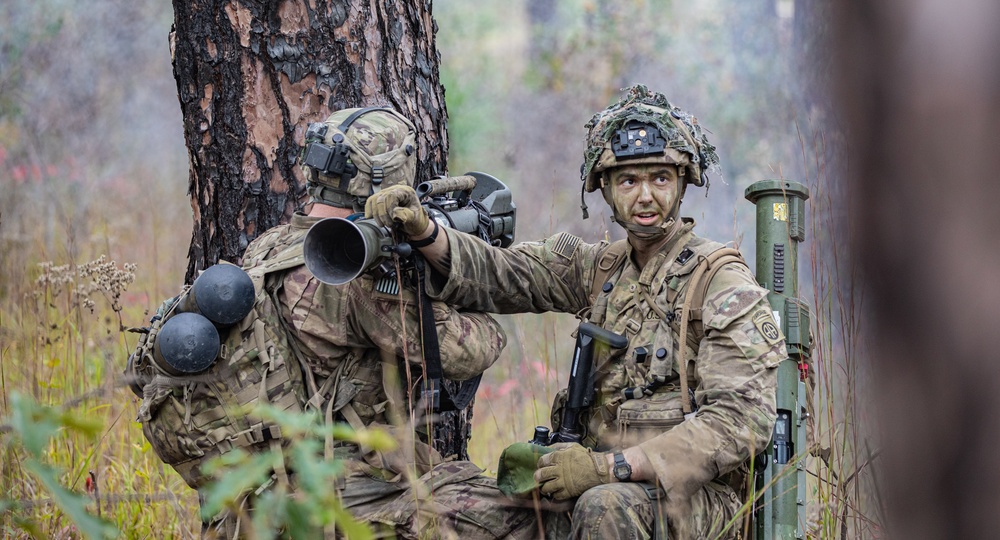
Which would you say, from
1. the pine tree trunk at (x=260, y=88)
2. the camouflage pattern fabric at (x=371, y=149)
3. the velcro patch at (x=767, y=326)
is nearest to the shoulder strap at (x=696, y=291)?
the velcro patch at (x=767, y=326)

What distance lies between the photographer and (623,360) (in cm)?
342

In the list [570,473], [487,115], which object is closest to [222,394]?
[570,473]

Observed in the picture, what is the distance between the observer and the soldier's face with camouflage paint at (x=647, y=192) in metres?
3.45

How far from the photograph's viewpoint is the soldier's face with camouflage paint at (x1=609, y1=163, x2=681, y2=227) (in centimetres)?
345

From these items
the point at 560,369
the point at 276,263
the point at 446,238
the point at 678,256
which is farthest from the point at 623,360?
the point at 560,369

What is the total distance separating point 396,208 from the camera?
318cm

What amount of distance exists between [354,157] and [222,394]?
0.90 m

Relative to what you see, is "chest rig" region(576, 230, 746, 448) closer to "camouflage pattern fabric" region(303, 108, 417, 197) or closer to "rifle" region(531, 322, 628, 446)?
"rifle" region(531, 322, 628, 446)

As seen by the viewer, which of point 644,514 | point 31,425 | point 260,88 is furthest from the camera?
point 260,88

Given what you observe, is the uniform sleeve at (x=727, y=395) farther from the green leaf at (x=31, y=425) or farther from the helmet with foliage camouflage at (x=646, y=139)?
the green leaf at (x=31, y=425)

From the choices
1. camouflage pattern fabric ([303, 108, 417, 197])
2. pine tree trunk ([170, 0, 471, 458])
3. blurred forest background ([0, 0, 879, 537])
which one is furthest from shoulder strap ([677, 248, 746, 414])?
blurred forest background ([0, 0, 879, 537])

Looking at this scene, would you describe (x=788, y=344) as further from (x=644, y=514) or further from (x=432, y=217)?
(x=432, y=217)

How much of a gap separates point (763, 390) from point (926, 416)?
251 cm

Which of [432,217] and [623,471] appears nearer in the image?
[623,471]
